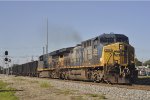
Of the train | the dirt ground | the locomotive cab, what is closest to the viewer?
the dirt ground

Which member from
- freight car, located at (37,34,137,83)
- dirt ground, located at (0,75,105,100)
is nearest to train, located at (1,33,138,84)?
freight car, located at (37,34,137,83)

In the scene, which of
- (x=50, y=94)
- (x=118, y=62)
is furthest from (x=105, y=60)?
(x=50, y=94)

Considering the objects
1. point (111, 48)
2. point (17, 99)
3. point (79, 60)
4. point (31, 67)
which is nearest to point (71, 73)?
point (79, 60)

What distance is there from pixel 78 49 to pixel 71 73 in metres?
2.88

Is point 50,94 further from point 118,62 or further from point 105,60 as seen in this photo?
point 118,62

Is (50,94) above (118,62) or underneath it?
underneath

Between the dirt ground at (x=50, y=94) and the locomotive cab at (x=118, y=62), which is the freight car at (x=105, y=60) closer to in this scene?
the locomotive cab at (x=118, y=62)

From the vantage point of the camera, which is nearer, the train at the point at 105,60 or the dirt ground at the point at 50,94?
the dirt ground at the point at 50,94

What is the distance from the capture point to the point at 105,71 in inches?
945

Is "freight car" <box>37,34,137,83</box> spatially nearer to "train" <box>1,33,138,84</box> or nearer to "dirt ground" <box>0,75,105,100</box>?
"train" <box>1,33,138,84</box>

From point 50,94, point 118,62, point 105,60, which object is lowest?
point 50,94

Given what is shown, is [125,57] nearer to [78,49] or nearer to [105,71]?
[105,71]

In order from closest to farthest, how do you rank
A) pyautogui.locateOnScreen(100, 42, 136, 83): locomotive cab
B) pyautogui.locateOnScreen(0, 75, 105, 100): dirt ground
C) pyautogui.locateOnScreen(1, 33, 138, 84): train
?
1. pyautogui.locateOnScreen(0, 75, 105, 100): dirt ground
2. pyautogui.locateOnScreen(100, 42, 136, 83): locomotive cab
3. pyautogui.locateOnScreen(1, 33, 138, 84): train

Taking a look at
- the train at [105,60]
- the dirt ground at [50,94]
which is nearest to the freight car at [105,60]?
the train at [105,60]
